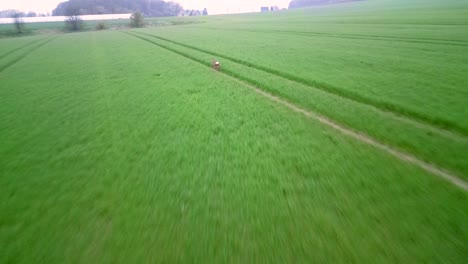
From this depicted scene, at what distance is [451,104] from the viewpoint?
27.6ft

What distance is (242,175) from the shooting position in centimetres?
558

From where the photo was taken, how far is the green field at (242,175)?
3812 millimetres

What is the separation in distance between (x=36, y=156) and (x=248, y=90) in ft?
28.8

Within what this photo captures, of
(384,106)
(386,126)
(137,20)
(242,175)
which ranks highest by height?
(137,20)

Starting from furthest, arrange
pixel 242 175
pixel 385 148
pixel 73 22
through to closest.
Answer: pixel 73 22, pixel 385 148, pixel 242 175

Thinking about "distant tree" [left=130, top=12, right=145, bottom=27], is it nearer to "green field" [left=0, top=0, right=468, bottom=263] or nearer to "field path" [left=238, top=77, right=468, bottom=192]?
"green field" [left=0, top=0, right=468, bottom=263]

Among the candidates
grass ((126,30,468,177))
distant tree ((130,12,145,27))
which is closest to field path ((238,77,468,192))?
grass ((126,30,468,177))

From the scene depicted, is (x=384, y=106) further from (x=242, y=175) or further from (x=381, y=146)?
(x=242, y=175)

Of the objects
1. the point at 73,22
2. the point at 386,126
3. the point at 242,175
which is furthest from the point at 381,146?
the point at 73,22

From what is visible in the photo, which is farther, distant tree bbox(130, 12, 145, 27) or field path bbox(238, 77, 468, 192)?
distant tree bbox(130, 12, 145, 27)

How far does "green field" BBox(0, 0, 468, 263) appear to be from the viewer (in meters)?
3.81

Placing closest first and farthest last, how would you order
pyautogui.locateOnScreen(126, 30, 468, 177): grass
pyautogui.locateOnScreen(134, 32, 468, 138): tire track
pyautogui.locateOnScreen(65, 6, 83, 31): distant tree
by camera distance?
pyautogui.locateOnScreen(126, 30, 468, 177): grass → pyautogui.locateOnScreen(134, 32, 468, 138): tire track → pyautogui.locateOnScreen(65, 6, 83, 31): distant tree

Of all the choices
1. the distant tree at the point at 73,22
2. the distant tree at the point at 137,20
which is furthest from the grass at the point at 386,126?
the distant tree at the point at 73,22

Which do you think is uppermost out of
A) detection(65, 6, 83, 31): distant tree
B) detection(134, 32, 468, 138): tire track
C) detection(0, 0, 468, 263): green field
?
detection(65, 6, 83, 31): distant tree
